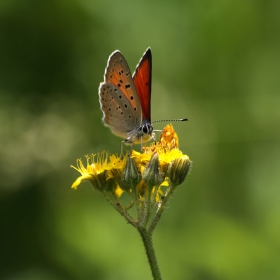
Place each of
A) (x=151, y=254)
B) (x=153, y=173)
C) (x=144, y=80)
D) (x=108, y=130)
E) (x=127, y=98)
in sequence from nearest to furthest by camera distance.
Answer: (x=151, y=254) < (x=153, y=173) < (x=144, y=80) < (x=127, y=98) < (x=108, y=130)

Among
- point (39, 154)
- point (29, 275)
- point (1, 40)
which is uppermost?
point (1, 40)

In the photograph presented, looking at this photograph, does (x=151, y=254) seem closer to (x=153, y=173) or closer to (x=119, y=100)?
(x=153, y=173)

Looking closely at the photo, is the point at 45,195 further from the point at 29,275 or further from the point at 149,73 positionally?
the point at 149,73

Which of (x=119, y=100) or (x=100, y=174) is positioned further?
(x=119, y=100)

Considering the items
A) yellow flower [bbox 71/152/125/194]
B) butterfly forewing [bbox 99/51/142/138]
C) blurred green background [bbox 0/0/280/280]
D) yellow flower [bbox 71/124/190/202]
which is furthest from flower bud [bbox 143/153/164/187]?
blurred green background [bbox 0/0/280/280]

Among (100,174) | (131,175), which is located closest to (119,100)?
(100,174)

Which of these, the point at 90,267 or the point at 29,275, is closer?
the point at 90,267

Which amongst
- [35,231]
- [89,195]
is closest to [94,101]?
[89,195]

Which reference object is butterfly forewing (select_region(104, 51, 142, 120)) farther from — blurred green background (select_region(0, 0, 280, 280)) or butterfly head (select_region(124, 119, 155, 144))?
blurred green background (select_region(0, 0, 280, 280))

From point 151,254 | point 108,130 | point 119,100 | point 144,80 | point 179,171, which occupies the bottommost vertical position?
point 151,254
